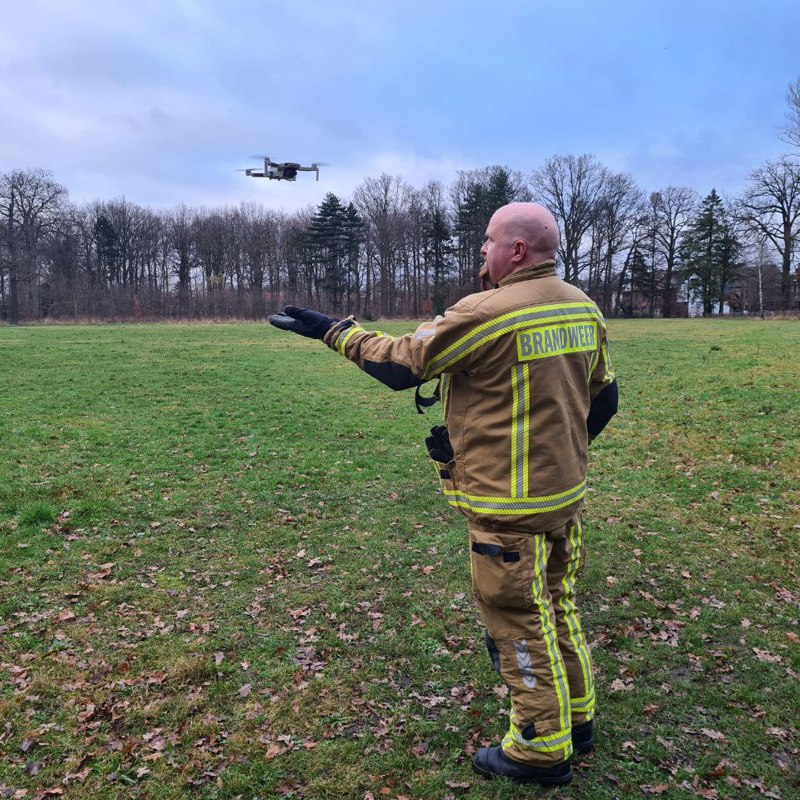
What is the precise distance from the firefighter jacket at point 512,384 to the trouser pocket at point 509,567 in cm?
6

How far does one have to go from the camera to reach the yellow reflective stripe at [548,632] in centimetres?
290

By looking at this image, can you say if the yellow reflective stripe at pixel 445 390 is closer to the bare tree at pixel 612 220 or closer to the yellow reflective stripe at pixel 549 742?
the yellow reflective stripe at pixel 549 742

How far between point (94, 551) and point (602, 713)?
5.11m

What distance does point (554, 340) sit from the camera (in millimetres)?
2859

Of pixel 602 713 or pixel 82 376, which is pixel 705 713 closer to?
pixel 602 713

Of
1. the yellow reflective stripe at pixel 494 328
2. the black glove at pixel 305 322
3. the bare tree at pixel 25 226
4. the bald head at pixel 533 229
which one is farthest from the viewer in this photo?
the bare tree at pixel 25 226

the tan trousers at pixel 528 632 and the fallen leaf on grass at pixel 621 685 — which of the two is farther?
the fallen leaf on grass at pixel 621 685

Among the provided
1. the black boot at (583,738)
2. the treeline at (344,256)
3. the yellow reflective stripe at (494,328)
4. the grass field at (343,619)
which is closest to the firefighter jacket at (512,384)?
the yellow reflective stripe at (494,328)

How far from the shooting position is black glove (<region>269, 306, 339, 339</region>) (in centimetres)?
328

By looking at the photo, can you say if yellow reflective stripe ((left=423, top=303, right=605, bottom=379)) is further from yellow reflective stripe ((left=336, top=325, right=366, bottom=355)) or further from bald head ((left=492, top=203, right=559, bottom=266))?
yellow reflective stripe ((left=336, top=325, right=366, bottom=355))

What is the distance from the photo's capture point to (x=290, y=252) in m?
64.1

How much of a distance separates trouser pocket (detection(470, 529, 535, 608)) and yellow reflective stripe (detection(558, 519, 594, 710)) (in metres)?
0.38

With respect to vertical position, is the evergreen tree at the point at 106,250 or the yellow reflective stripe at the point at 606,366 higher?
the evergreen tree at the point at 106,250

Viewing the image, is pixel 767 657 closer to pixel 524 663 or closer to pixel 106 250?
pixel 524 663
